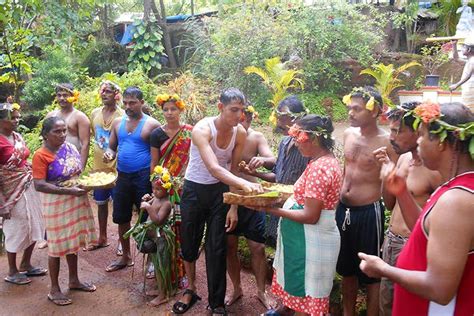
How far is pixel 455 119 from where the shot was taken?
1.92 meters

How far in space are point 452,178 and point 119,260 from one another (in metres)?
4.11

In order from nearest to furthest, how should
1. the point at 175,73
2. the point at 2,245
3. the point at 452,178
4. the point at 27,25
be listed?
the point at 452,178 < the point at 2,245 < the point at 27,25 < the point at 175,73

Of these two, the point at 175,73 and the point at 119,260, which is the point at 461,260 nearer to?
the point at 119,260

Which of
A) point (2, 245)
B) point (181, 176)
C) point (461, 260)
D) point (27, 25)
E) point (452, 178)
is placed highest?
point (27, 25)

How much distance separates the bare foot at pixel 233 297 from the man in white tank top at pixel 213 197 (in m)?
0.29

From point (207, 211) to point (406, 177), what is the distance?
5.72 feet

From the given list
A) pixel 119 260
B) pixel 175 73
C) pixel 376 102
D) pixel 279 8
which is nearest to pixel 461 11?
pixel 279 8

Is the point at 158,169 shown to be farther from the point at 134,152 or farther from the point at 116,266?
the point at 116,266

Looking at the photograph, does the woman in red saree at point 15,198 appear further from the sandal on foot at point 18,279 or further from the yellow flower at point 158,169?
the yellow flower at point 158,169

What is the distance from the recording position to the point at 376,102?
11.5ft

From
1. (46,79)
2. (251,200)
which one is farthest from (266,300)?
(46,79)

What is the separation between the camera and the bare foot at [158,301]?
4.27 meters

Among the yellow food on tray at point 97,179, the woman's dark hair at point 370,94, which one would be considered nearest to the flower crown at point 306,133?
the woman's dark hair at point 370,94

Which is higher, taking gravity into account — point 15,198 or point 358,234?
point 358,234
